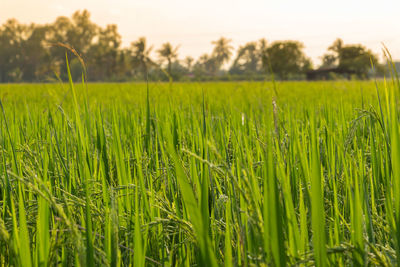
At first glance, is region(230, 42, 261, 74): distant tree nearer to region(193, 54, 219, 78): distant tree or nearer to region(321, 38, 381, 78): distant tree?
region(193, 54, 219, 78): distant tree

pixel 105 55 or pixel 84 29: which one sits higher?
pixel 84 29

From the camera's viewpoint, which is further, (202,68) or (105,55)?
(105,55)

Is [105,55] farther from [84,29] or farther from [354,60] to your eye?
[354,60]

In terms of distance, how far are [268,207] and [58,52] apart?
56873mm

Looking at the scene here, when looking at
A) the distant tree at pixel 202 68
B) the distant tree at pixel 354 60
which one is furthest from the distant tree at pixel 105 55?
the distant tree at pixel 354 60

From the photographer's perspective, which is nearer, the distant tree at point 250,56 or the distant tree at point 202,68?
the distant tree at point 202,68

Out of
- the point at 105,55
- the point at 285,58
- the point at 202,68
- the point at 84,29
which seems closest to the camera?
the point at 202,68

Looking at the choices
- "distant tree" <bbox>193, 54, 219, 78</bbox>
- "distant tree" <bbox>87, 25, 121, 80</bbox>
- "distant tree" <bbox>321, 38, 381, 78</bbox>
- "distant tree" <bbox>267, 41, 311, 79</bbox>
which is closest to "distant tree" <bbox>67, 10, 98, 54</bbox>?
"distant tree" <bbox>87, 25, 121, 80</bbox>

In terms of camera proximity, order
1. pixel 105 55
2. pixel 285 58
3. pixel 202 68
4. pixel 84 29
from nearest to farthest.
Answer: pixel 202 68 < pixel 285 58 < pixel 105 55 < pixel 84 29

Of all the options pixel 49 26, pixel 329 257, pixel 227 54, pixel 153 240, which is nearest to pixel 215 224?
pixel 153 240

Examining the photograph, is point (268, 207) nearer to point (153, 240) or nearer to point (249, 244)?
point (249, 244)

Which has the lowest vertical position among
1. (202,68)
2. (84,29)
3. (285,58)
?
(202,68)

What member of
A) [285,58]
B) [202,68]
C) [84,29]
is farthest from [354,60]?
[84,29]

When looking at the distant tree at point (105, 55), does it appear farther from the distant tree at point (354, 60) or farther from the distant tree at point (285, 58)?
the distant tree at point (354, 60)
